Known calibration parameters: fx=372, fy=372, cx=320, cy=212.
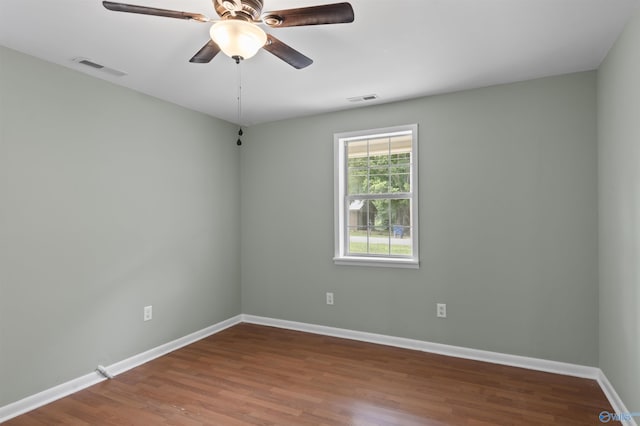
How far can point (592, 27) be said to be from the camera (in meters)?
2.29

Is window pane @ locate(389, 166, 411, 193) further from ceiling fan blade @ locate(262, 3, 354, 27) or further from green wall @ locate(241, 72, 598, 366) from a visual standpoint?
ceiling fan blade @ locate(262, 3, 354, 27)

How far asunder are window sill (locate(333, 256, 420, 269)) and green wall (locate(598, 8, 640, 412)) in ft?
4.94

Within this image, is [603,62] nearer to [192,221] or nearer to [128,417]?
[192,221]

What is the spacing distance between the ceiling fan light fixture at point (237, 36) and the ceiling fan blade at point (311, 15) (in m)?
0.09

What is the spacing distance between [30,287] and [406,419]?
273 centimetres

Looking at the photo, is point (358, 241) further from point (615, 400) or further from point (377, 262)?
point (615, 400)

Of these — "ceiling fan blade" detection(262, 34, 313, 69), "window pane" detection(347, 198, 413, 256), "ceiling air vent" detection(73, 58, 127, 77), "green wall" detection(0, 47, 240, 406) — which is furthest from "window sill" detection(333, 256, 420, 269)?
Result: "ceiling air vent" detection(73, 58, 127, 77)

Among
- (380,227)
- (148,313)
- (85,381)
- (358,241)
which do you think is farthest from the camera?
(358,241)

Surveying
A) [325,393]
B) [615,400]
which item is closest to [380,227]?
[325,393]

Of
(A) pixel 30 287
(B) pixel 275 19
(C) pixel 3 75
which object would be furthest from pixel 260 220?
(B) pixel 275 19

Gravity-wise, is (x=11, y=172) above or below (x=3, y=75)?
below

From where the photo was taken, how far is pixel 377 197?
156 inches

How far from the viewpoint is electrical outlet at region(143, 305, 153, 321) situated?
11.3ft

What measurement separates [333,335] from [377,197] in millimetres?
1578
